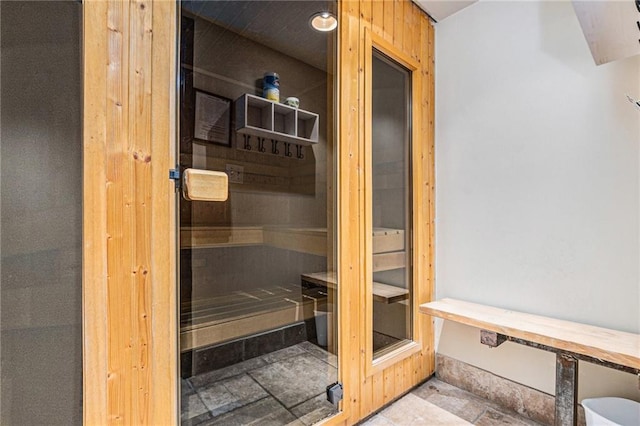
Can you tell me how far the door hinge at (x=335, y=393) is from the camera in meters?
1.58

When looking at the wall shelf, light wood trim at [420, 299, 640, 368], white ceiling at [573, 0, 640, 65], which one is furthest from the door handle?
white ceiling at [573, 0, 640, 65]

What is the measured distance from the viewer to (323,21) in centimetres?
172

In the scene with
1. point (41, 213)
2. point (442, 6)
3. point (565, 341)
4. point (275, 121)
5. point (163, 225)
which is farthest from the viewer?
point (442, 6)

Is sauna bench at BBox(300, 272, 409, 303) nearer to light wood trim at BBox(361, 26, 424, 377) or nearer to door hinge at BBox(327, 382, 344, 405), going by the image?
light wood trim at BBox(361, 26, 424, 377)

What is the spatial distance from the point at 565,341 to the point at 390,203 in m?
1.10

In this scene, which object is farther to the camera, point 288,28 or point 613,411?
point 288,28

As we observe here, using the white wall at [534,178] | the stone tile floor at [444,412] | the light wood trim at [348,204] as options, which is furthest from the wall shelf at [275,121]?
the stone tile floor at [444,412]

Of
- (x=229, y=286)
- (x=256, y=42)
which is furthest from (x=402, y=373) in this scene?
(x=256, y=42)

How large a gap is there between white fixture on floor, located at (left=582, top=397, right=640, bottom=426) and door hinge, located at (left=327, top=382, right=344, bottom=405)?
3.69 ft

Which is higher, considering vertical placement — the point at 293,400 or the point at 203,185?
the point at 203,185

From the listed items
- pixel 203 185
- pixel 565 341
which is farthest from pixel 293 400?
pixel 565 341

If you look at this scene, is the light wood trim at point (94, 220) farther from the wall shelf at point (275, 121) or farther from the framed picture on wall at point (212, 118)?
the wall shelf at point (275, 121)

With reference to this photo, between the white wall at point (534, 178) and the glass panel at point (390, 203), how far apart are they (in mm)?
321

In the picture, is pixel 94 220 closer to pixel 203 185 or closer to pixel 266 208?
pixel 203 185
